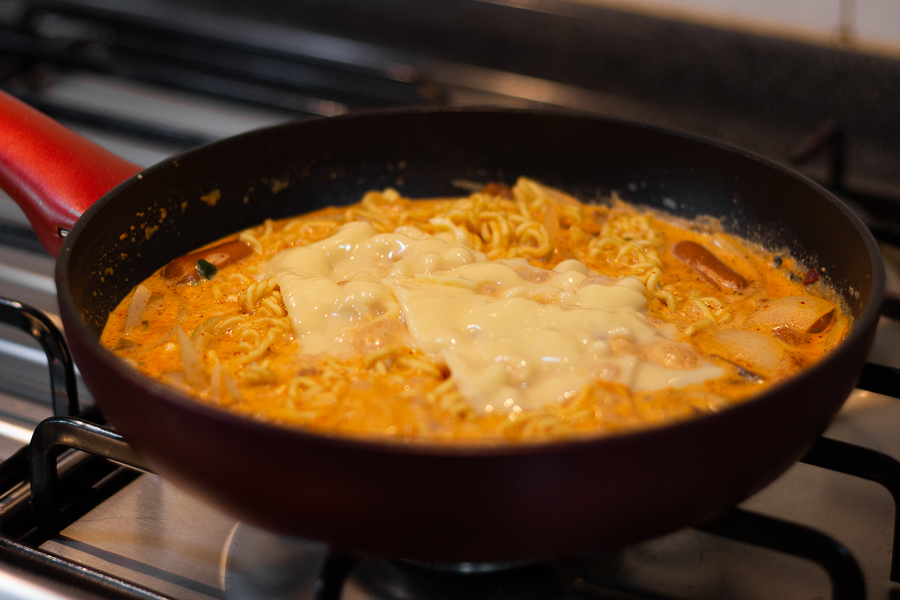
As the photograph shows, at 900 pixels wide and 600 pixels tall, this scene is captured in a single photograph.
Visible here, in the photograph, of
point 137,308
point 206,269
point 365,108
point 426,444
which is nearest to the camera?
point 426,444

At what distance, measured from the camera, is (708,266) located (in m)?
1.90

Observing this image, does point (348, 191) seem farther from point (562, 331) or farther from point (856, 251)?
point (856, 251)

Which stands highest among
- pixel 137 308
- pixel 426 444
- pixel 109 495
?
pixel 426 444

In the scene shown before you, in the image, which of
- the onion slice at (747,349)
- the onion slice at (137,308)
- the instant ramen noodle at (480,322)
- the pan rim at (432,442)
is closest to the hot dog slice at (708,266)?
the instant ramen noodle at (480,322)

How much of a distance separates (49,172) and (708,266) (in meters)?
1.48

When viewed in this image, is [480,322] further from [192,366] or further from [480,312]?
[192,366]

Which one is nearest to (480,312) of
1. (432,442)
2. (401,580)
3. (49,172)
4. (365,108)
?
(432,442)

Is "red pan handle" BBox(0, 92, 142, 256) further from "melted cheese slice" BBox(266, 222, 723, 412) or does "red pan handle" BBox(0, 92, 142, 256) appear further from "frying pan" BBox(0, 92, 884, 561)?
"melted cheese slice" BBox(266, 222, 723, 412)

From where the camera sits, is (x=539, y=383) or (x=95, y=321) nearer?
(x=539, y=383)

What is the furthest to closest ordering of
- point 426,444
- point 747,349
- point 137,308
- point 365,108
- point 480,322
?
point 365,108 < point 137,308 < point 747,349 < point 480,322 < point 426,444

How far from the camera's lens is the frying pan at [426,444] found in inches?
36.6

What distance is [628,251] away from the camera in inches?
76.0

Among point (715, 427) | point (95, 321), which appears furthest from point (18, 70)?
point (715, 427)

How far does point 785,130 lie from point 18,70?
284 cm
